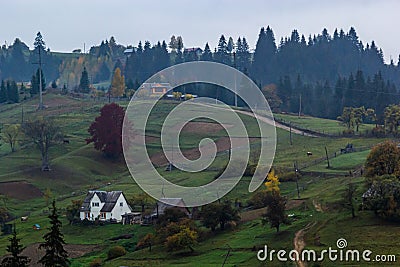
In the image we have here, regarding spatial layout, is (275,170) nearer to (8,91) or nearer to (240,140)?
(240,140)

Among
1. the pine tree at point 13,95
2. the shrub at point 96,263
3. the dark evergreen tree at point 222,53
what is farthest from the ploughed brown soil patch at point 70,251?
the dark evergreen tree at point 222,53

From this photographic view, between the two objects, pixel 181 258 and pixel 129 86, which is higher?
pixel 129 86

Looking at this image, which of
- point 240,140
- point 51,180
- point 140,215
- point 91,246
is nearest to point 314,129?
point 240,140

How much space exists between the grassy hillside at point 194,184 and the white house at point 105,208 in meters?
1.60

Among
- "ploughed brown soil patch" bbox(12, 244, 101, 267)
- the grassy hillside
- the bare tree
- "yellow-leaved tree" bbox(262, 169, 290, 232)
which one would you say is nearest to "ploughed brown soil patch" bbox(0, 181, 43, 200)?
the grassy hillside

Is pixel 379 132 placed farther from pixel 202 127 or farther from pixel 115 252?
pixel 115 252

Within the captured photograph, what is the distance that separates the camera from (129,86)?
135250 millimetres

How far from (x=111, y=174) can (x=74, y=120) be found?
2532cm

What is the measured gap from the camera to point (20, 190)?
67.0 metres

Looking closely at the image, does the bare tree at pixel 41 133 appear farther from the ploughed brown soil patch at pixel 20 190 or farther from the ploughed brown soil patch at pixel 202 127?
the ploughed brown soil patch at pixel 202 127

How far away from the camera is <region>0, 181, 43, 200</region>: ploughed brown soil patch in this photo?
2579 inches

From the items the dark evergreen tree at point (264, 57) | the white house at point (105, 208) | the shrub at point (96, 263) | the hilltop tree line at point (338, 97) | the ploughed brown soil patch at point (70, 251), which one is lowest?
the ploughed brown soil patch at point (70, 251)

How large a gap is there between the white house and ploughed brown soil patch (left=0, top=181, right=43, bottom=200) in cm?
1119

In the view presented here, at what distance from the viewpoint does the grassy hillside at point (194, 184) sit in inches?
1603
